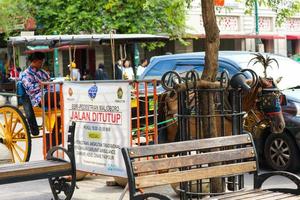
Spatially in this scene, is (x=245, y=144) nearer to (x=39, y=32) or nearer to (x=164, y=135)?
(x=164, y=135)

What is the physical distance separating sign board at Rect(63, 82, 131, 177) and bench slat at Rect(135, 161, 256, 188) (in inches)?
78.8

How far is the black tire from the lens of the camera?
10.1 meters

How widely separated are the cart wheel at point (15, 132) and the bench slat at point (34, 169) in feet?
8.87

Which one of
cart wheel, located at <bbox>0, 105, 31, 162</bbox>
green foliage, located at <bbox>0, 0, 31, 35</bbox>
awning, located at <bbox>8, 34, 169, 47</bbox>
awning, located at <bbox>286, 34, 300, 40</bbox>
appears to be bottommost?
cart wheel, located at <bbox>0, 105, 31, 162</bbox>

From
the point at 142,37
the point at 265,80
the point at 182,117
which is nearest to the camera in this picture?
the point at 182,117

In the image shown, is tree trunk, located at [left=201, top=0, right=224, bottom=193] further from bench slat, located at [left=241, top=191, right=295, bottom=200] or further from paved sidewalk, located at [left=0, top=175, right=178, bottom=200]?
paved sidewalk, located at [left=0, top=175, right=178, bottom=200]

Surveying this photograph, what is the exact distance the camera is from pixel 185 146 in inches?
221

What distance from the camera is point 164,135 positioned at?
9.34 m

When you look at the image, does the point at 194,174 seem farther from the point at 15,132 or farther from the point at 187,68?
the point at 187,68

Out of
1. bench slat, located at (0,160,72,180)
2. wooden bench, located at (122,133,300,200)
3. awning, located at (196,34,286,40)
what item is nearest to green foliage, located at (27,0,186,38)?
awning, located at (196,34,286,40)

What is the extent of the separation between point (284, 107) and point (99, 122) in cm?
343

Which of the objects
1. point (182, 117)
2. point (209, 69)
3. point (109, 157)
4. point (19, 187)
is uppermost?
point (209, 69)

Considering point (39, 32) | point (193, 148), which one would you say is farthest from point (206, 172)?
point (39, 32)

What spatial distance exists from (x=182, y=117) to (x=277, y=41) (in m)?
41.0
